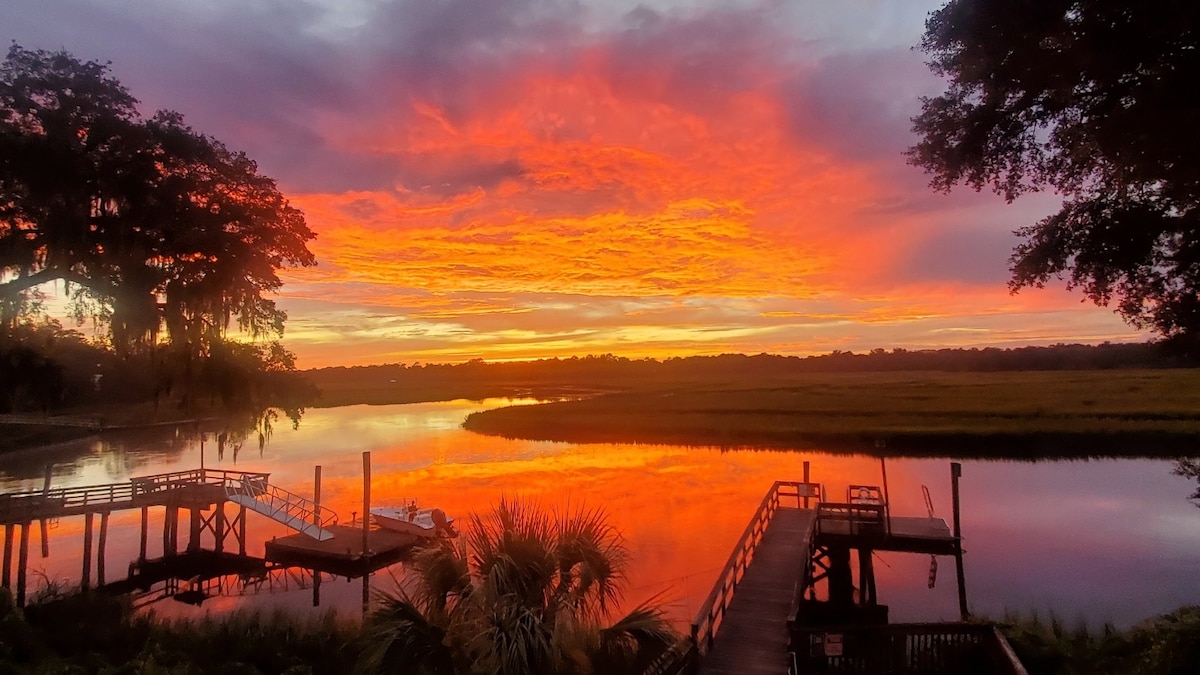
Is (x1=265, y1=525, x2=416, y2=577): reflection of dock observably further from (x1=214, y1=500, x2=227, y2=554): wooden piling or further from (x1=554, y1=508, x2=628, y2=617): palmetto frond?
(x1=554, y1=508, x2=628, y2=617): palmetto frond

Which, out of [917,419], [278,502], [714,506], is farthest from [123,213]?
[917,419]

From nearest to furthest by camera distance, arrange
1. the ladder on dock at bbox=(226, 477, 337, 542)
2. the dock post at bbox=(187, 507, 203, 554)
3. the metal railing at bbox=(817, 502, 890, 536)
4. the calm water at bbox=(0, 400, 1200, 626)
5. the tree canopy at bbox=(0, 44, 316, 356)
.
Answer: the tree canopy at bbox=(0, 44, 316, 356) → the calm water at bbox=(0, 400, 1200, 626) → the metal railing at bbox=(817, 502, 890, 536) → the ladder on dock at bbox=(226, 477, 337, 542) → the dock post at bbox=(187, 507, 203, 554)

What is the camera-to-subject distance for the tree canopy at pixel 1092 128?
7.62 metres

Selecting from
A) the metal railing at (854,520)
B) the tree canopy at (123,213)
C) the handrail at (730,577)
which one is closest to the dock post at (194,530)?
the tree canopy at (123,213)

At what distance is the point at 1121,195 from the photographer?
9.77 m

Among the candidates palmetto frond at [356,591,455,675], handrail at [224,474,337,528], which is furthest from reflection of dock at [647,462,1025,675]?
handrail at [224,474,337,528]

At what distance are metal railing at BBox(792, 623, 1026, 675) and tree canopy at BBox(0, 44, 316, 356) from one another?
15211 mm

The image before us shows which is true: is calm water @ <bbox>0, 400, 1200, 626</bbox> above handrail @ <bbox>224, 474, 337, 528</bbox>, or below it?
below

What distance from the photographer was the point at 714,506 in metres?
28.8

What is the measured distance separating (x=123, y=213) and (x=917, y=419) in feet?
160

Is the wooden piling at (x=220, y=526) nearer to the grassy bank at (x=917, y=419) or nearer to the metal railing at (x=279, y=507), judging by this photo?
the metal railing at (x=279, y=507)

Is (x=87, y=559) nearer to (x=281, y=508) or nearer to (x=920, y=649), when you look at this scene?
(x=281, y=508)

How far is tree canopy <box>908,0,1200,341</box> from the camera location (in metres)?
7.62

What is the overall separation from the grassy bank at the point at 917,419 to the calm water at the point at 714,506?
11.5 ft
